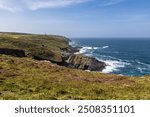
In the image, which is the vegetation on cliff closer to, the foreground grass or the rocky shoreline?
the foreground grass

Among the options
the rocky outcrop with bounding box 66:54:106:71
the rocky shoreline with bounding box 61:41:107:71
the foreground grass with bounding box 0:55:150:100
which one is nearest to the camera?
the foreground grass with bounding box 0:55:150:100

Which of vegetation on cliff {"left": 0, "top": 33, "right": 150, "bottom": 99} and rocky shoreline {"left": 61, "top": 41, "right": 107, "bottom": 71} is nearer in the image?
vegetation on cliff {"left": 0, "top": 33, "right": 150, "bottom": 99}

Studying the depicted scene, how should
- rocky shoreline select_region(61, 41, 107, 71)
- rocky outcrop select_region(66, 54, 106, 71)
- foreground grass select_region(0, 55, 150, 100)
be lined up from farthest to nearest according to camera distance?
rocky outcrop select_region(66, 54, 106, 71), rocky shoreline select_region(61, 41, 107, 71), foreground grass select_region(0, 55, 150, 100)

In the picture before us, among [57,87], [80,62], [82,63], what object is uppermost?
[57,87]

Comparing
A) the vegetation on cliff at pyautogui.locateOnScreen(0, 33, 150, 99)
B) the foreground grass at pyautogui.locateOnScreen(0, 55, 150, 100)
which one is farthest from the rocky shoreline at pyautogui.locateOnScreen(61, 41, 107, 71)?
the foreground grass at pyautogui.locateOnScreen(0, 55, 150, 100)

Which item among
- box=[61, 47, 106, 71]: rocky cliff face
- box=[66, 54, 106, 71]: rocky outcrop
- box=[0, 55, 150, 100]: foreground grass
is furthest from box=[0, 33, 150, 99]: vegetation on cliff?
box=[66, 54, 106, 71]: rocky outcrop

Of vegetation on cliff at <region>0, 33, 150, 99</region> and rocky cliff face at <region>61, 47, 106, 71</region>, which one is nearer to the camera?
vegetation on cliff at <region>0, 33, 150, 99</region>

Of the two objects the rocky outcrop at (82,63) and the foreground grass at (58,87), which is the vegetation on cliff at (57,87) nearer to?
the foreground grass at (58,87)

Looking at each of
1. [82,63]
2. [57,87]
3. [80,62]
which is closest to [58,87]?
[57,87]

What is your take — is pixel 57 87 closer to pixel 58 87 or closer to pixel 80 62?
pixel 58 87

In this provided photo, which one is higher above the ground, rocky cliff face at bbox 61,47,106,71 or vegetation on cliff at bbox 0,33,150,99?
vegetation on cliff at bbox 0,33,150,99

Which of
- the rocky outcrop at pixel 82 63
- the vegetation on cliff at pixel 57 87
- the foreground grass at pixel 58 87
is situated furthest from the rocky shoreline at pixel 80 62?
the foreground grass at pixel 58 87

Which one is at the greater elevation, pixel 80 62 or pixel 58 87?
pixel 58 87
